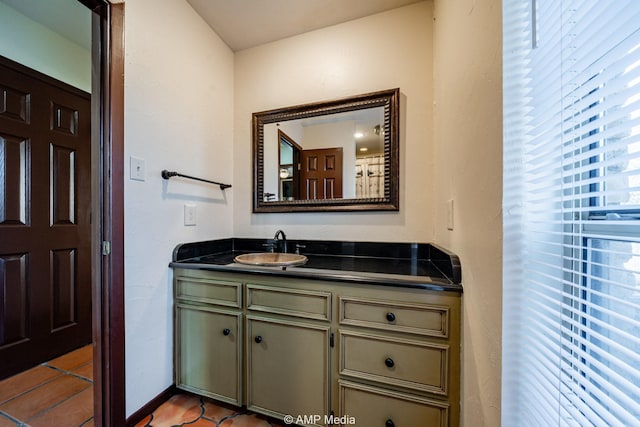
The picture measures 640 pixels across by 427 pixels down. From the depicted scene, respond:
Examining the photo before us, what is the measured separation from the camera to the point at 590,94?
0.44 meters

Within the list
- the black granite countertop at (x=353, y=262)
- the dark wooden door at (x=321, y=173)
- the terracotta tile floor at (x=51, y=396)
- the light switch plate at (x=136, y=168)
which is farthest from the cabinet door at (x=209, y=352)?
the dark wooden door at (x=321, y=173)

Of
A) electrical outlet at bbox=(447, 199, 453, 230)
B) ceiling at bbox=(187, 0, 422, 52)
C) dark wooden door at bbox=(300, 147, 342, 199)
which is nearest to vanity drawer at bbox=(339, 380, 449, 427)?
electrical outlet at bbox=(447, 199, 453, 230)

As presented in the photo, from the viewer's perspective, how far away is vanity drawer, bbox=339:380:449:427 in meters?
0.98

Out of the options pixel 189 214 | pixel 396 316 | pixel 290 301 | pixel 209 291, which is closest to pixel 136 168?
pixel 189 214

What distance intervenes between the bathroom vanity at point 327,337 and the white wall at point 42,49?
1764 mm

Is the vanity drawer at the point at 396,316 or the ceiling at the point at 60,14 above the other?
the ceiling at the point at 60,14

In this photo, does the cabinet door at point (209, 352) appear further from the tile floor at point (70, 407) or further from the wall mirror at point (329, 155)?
the wall mirror at point (329, 155)

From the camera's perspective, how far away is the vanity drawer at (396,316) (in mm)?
974

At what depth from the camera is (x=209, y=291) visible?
135 cm

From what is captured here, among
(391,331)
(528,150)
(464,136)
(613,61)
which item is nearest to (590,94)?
(613,61)

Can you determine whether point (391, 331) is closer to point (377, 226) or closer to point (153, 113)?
point (377, 226)

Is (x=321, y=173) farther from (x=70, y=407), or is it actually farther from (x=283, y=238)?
(x=70, y=407)

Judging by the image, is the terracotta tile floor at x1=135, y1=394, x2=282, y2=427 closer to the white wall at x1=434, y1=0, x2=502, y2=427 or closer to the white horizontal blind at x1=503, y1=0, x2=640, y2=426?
the white wall at x1=434, y1=0, x2=502, y2=427

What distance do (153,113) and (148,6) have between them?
0.56 meters
